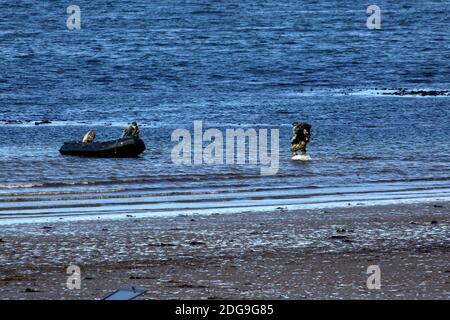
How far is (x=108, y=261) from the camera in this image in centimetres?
1594

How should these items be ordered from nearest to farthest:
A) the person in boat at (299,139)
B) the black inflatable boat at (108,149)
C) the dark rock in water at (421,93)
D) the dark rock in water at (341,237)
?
the dark rock in water at (341,237), the person in boat at (299,139), the black inflatable boat at (108,149), the dark rock in water at (421,93)

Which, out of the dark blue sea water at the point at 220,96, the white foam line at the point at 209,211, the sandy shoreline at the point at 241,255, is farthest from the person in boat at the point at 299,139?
the sandy shoreline at the point at 241,255

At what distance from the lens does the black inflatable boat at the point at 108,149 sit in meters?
34.0

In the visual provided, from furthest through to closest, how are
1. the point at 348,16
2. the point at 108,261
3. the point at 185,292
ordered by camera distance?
the point at 348,16, the point at 108,261, the point at 185,292

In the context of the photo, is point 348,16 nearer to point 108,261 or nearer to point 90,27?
point 90,27

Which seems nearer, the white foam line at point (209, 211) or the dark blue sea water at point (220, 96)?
the white foam line at point (209, 211)

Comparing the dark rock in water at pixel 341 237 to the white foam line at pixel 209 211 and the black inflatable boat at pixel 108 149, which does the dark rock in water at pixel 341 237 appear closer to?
the white foam line at pixel 209 211

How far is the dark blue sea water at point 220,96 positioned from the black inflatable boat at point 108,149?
477 millimetres

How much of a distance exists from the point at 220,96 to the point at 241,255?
42.9 meters

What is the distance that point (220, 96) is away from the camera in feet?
194

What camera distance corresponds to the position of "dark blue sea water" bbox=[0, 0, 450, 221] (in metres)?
25.7

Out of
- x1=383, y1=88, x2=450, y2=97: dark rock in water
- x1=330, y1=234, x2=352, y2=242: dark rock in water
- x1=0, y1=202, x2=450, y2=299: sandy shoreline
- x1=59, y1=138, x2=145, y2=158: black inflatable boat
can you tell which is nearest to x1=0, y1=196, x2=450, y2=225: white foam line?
x1=0, y1=202, x2=450, y2=299: sandy shoreline
